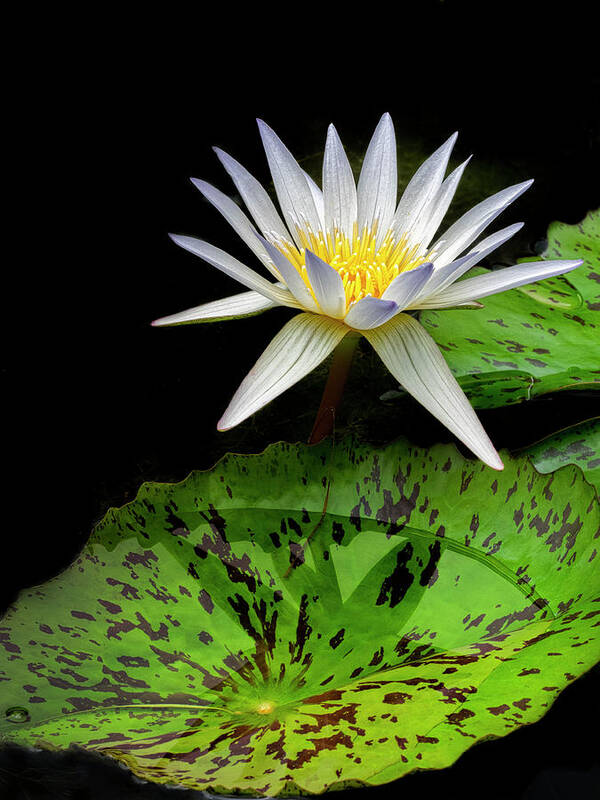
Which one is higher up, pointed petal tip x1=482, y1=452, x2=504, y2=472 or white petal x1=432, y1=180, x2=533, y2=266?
white petal x1=432, y1=180, x2=533, y2=266

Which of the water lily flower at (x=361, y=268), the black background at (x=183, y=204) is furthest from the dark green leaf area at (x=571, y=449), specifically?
the water lily flower at (x=361, y=268)

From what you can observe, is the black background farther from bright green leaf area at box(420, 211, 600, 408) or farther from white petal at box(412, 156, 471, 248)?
white petal at box(412, 156, 471, 248)

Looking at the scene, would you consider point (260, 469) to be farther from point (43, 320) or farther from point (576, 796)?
point (43, 320)

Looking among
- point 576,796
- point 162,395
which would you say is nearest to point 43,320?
point 162,395

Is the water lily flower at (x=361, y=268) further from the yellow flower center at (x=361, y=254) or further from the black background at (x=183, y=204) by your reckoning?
the black background at (x=183, y=204)

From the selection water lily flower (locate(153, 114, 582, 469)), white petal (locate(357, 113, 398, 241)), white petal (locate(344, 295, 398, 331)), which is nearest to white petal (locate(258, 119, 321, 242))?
water lily flower (locate(153, 114, 582, 469))

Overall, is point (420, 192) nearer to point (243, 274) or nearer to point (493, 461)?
point (243, 274)

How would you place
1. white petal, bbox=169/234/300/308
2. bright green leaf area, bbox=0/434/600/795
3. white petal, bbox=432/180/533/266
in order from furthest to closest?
white petal, bbox=432/180/533/266, white petal, bbox=169/234/300/308, bright green leaf area, bbox=0/434/600/795
